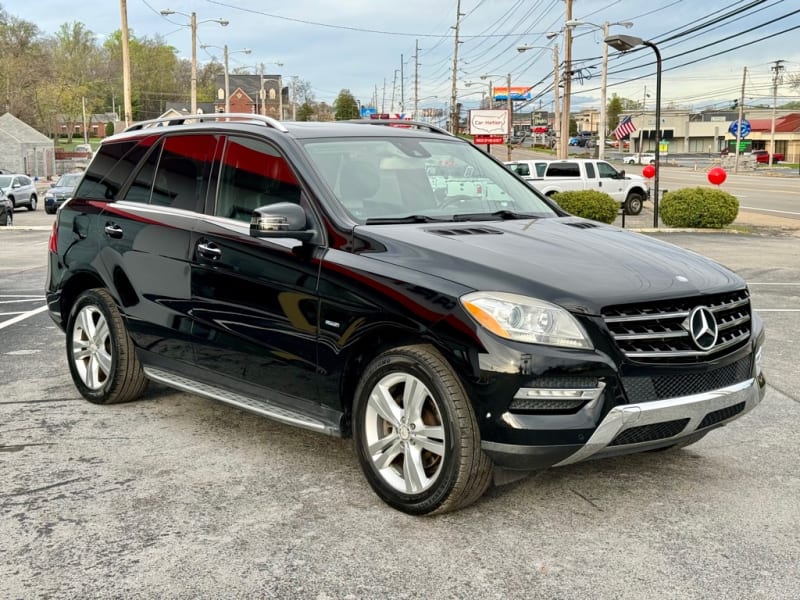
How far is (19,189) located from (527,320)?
38.0 metres

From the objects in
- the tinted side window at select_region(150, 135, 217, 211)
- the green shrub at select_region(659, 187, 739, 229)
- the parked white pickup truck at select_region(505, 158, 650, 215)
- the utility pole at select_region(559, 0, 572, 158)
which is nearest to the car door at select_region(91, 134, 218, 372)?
the tinted side window at select_region(150, 135, 217, 211)

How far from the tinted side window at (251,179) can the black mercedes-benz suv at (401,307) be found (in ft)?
0.04

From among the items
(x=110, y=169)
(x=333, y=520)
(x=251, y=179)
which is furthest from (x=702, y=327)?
(x=110, y=169)

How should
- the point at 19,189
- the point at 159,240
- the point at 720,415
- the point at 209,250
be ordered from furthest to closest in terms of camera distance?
the point at 19,189 → the point at 159,240 → the point at 209,250 → the point at 720,415

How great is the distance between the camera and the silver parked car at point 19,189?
3759 cm

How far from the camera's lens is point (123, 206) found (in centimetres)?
612

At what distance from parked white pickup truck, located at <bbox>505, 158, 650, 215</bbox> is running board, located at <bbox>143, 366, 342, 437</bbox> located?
27.3 metres

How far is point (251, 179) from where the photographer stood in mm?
5266

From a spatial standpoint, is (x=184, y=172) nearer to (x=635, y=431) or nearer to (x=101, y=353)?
(x=101, y=353)

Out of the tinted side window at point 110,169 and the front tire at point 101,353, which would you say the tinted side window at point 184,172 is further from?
the front tire at point 101,353

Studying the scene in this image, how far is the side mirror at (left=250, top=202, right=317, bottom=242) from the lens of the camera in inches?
181

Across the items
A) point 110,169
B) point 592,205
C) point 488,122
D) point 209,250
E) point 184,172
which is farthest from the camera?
point 488,122

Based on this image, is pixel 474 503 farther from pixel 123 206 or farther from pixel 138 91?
pixel 138 91

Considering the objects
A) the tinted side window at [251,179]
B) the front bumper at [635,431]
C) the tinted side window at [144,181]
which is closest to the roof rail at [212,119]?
the tinted side window at [251,179]
